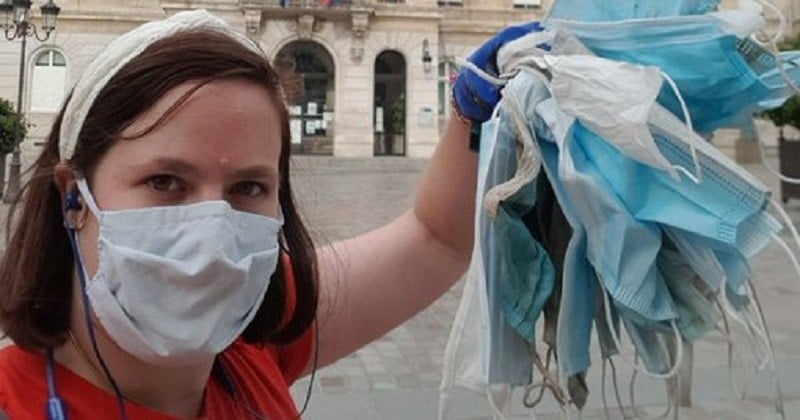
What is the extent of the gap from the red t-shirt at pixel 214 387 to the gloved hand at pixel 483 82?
556mm

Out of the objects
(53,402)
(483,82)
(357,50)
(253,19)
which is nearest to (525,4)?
(357,50)

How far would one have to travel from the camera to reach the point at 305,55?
30203mm

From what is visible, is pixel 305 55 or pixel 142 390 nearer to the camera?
pixel 142 390

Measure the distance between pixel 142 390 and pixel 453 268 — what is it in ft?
2.95

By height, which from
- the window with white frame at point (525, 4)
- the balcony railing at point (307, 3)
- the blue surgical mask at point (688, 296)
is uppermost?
the window with white frame at point (525, 4)

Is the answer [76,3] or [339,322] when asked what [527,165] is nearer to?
[339,322]

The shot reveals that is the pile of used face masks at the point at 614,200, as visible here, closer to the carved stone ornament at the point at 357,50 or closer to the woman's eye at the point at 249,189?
the woman's eye at the point at 249,189

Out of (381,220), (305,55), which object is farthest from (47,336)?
(305,55)

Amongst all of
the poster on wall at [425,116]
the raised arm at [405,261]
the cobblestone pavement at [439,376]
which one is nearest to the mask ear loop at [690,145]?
the raised arm at [405,261]

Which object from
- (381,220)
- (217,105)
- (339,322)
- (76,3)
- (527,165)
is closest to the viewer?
(217,105)

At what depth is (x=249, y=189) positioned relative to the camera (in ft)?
4.37

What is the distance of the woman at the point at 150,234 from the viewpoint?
1215 mm

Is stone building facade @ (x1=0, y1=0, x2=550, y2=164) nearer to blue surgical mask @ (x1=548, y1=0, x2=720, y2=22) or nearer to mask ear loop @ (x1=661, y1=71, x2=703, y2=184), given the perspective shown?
blue surgical mask @ (x1=548, y1=0, x2=720, y2=22)

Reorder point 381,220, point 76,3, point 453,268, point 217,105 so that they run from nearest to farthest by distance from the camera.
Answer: point 217,105
point 453,268
point 381,220
point 76,3
